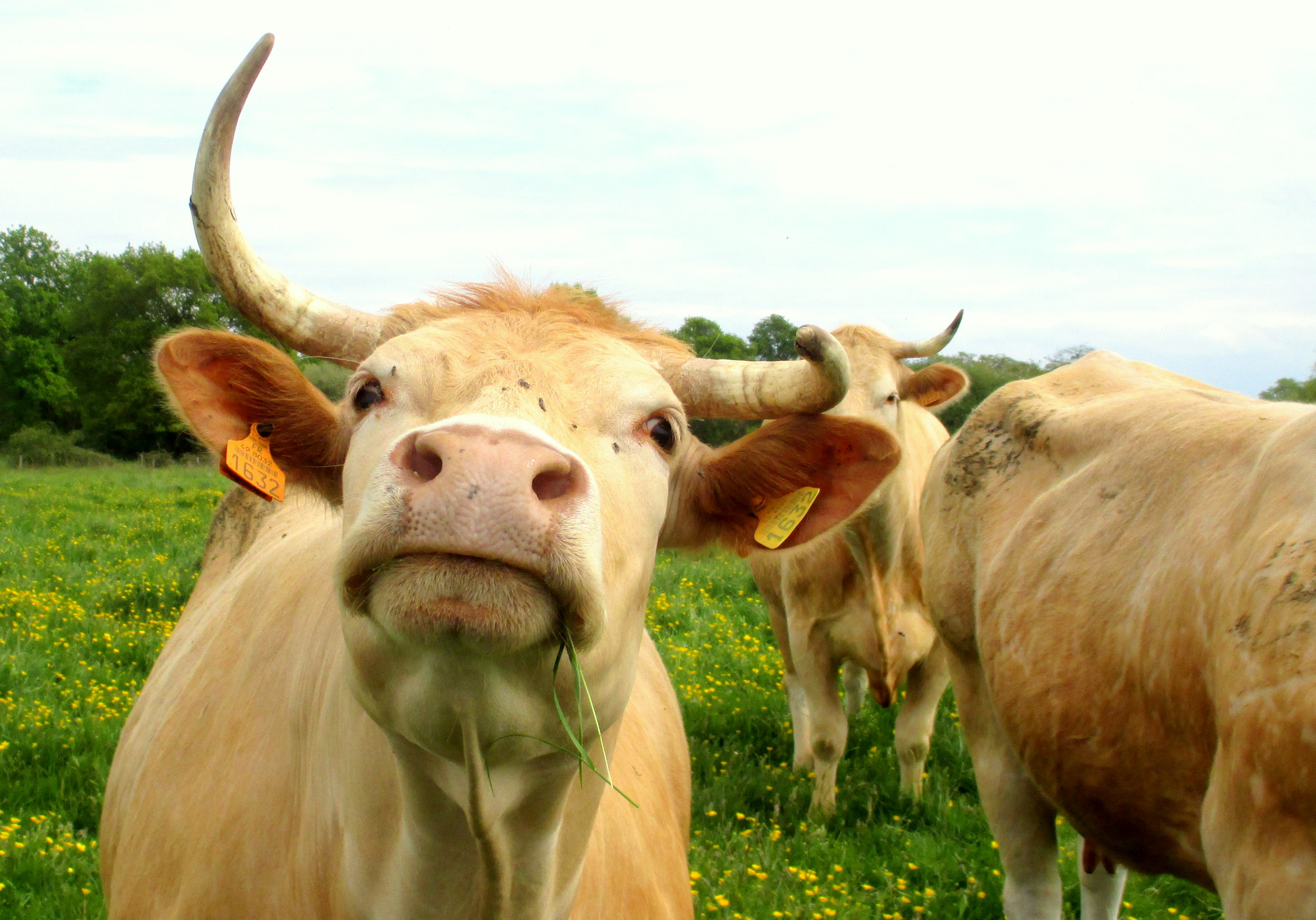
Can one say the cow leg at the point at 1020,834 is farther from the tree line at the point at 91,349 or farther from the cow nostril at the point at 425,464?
the tree line at the point at 91,349

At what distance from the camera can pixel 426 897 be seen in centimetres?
201

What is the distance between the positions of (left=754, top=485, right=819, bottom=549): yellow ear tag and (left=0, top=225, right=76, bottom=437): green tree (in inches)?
2059

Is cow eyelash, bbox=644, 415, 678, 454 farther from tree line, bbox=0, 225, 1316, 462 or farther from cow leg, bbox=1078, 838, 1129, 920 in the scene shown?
tree line, bbox=0, 225, 1316, 462

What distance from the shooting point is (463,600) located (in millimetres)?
1499

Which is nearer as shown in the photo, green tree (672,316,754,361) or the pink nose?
the pink nose

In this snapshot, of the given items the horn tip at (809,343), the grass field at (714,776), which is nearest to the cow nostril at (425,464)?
the horn tip at (809,343)

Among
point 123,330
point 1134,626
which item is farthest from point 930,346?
point 123,330

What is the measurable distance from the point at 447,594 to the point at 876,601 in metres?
5.01

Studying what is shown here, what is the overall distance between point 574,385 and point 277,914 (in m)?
1.34

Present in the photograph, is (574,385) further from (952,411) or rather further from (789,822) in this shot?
(952,411)

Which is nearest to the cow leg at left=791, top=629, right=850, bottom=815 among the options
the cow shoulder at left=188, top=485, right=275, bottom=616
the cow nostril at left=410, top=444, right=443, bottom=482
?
the cow shoulder at left=188, top=485, right=275, bottom=616

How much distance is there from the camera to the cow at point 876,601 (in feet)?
19.6

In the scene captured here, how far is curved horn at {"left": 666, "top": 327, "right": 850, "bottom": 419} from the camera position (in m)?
2.43

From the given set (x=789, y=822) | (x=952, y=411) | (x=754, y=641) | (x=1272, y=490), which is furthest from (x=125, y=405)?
(x=1272, y=490)
